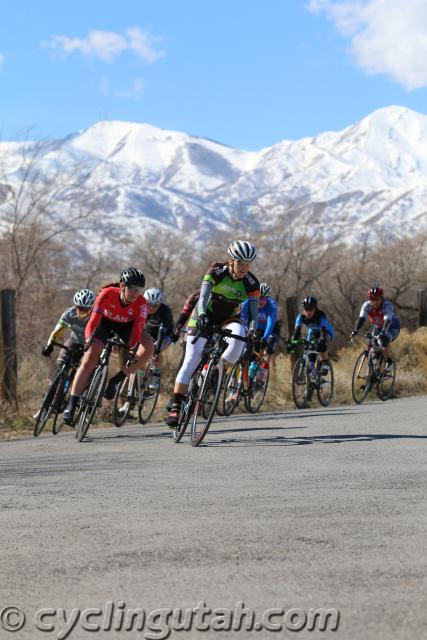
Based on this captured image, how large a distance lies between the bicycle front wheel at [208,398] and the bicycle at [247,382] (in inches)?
150

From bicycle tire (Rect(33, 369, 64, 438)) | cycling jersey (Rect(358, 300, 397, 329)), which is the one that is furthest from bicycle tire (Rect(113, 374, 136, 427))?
cycling jersey (Rect(358, 300, 397, 329))

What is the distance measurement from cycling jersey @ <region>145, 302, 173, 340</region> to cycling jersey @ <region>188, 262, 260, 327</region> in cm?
322

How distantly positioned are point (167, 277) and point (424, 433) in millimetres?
42162

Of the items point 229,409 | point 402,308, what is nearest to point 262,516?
point 229,409

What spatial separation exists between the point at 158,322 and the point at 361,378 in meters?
5.36

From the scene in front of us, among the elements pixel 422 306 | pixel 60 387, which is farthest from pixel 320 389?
pixel 422 306

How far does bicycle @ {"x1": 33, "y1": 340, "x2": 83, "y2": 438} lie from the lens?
1313cm

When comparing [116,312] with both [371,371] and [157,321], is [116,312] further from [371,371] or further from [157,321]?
[371,371]

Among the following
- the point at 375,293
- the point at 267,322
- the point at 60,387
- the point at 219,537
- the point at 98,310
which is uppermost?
the point at 375,293

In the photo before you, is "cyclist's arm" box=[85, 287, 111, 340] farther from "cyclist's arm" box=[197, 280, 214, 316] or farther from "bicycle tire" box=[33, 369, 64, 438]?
"cyclist's arm" box=[197, 280, 214, 316]

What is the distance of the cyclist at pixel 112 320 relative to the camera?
12156mm

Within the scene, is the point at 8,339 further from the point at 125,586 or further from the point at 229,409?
the point at 125,586

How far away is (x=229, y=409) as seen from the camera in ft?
52.2

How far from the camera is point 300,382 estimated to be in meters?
18.1
